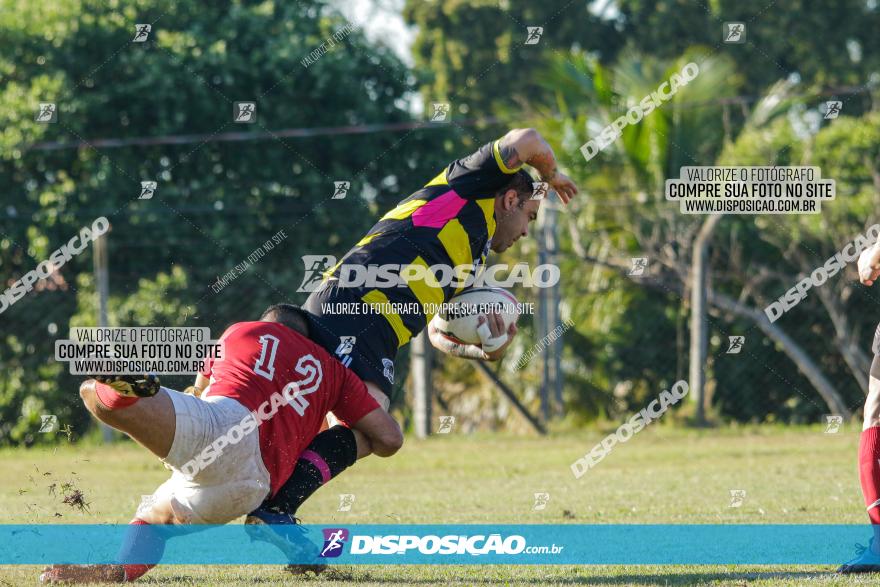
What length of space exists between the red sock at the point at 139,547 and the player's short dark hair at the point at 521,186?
2413 millimetres

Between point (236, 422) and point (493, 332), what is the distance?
1.69m

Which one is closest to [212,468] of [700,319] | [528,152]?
[528,152]

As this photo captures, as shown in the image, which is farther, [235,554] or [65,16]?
[65,16]

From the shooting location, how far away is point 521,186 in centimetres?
623

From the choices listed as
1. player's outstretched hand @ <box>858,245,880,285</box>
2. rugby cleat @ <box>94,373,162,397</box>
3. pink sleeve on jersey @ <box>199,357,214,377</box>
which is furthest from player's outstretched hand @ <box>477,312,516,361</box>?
rugby cleat @ <box>94,373,162,397</box>

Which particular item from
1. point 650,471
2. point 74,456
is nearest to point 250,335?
point 650,471

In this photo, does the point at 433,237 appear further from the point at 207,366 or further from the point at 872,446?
the point at 872,446

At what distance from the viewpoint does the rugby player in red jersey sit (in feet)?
14.8

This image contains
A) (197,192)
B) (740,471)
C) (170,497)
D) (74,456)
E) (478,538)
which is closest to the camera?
(170,497)

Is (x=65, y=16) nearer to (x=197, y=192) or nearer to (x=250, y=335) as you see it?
(x=197, y=192)

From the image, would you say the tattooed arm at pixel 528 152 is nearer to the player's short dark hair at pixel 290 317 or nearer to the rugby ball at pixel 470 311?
the rugby ball at pixel 470 311

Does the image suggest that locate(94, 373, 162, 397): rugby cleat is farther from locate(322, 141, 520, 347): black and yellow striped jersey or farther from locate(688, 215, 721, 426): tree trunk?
locate(688, 215, 721, 426): tree trunk

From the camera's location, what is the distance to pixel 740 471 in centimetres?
941

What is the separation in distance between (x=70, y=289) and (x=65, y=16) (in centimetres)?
410
